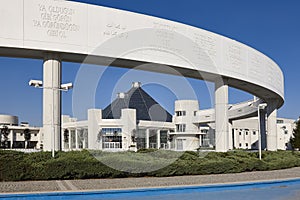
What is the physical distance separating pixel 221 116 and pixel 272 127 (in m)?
8.47

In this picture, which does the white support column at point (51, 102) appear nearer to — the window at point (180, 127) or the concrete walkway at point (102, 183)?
the concrete walkway at point (102, 183)

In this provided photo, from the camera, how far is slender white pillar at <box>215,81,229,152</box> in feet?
63.3

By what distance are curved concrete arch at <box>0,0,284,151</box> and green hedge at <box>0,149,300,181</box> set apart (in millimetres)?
2339

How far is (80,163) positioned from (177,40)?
23.8ft

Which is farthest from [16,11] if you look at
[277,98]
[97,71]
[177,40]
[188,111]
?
[188,111]

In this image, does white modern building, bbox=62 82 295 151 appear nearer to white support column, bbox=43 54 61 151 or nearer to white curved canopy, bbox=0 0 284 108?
white curved canopy, bbox=0 0 284 108

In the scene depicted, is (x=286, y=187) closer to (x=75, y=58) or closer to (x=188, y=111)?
(x=75, y=58)

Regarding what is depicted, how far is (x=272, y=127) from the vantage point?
26391mm

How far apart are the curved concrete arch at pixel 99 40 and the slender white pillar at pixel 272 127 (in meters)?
7.96

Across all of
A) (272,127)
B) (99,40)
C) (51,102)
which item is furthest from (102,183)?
(272,127)

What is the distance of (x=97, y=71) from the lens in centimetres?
1553

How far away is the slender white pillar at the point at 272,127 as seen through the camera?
84.8 feet

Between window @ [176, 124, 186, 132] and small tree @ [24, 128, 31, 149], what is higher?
window @ [176, 124, 186, 132]

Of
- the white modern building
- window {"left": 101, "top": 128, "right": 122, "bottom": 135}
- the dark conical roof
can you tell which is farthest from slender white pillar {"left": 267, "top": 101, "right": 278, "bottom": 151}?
the dark conical roof
